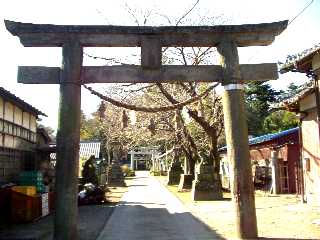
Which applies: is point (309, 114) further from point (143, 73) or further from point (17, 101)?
point (17, 101)

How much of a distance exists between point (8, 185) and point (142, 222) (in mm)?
5551

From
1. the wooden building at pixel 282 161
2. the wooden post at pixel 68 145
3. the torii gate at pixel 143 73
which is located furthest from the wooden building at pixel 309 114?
the wooden post at pixel 68 145

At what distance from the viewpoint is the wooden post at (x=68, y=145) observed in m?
11.0

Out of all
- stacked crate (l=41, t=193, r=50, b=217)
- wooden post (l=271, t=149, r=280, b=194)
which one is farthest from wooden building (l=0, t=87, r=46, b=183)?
wooden post (l=271, t=149, r=280, b=194)

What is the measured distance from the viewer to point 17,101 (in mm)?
19859

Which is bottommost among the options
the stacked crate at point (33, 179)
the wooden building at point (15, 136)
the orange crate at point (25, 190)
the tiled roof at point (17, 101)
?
the orange crate at point (25, 190)

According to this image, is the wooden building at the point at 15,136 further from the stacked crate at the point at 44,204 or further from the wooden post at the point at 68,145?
the wooden post at the point at 68,145

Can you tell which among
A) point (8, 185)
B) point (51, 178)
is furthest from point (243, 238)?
point (51, 178)

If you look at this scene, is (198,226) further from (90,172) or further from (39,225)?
(90,172)

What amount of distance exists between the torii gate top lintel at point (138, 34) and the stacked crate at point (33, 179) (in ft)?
30.9

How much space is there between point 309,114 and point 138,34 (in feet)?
35.5

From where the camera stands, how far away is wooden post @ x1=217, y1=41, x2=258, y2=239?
37.1 ft

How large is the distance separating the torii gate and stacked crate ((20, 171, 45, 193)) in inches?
359

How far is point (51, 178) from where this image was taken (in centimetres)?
2381
